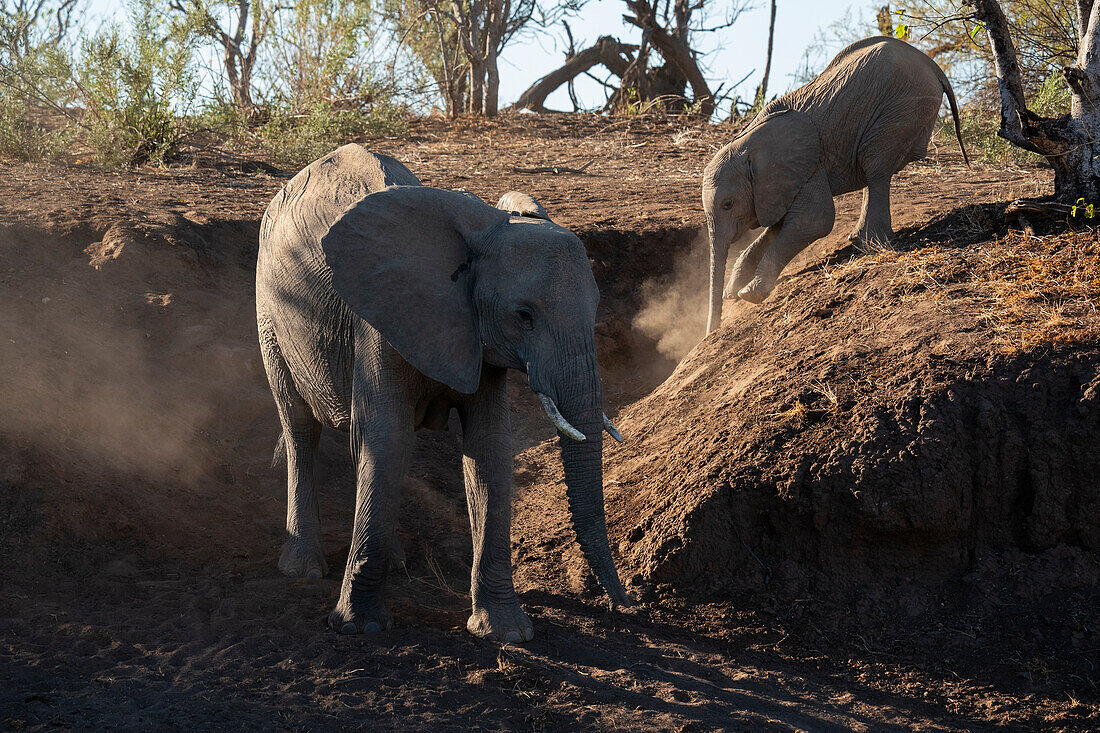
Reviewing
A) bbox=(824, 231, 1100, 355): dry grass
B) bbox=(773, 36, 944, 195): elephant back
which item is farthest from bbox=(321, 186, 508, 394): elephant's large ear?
bbox=(773, 36, 944, 195): elephant back

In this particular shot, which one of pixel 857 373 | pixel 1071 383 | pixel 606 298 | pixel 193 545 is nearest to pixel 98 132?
pixel 606 298

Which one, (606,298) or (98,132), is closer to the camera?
(606,298)

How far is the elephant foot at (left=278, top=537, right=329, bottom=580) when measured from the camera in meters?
5.19

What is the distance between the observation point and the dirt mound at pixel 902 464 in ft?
15.8

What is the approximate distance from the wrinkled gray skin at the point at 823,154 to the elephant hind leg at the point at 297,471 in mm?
3636

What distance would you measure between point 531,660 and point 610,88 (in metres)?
14.7

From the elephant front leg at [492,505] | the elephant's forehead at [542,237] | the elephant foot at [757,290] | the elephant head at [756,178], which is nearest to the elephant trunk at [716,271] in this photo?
the elephant head at [756,178]

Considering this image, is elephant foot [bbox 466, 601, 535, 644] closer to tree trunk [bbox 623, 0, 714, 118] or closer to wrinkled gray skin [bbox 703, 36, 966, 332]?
wrinkled gray skin [bbox 703, 36, 966, 332]

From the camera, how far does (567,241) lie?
3.95 meters

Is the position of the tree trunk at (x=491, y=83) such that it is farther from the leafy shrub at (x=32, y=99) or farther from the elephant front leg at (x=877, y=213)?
the elephant front leg at (x=877, y=213)

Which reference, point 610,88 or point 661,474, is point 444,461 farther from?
point 610,88

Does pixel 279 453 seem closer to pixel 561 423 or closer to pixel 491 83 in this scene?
pixel 561 423

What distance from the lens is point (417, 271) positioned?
13.3ft

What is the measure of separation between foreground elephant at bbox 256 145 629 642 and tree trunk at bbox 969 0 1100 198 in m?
4.54
